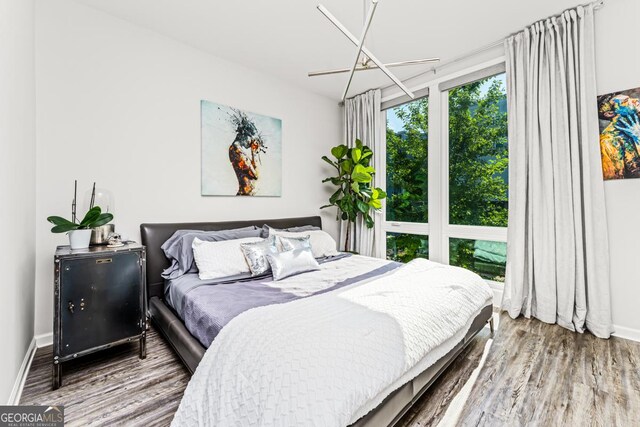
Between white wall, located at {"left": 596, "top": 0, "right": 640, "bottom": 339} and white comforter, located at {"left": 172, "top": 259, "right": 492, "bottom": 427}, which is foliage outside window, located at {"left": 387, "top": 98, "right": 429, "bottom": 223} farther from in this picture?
white comforter, located at {"left": 172, "top": 259, "right": 492, "bottom": 427}

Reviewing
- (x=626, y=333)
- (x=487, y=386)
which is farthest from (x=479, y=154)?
(x=487, y=386)

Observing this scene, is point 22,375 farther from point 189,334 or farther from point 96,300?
point 189,334

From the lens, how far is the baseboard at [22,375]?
1.56 metres

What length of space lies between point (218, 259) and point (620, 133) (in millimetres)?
3608

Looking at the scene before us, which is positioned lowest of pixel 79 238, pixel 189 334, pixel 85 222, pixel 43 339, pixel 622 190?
pixel 43 339

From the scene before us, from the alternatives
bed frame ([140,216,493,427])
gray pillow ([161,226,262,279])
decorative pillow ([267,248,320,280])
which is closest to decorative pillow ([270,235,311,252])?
decorative pillow ([267,248,320,280])

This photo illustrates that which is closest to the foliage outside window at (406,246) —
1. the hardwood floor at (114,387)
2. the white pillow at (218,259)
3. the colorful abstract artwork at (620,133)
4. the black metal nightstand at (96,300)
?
the colorful abstract artwork at (620,133)

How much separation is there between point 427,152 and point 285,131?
1.93m

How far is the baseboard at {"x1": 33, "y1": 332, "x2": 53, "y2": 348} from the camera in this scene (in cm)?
225

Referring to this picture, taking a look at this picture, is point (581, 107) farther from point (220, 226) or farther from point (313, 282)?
point (220, 226)

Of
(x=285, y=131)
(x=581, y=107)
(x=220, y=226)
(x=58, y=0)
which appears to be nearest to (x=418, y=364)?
(x=220, y=226)

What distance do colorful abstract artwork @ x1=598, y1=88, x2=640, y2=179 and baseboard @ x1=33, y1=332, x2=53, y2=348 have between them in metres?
4.90

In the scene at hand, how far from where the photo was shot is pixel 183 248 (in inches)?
102

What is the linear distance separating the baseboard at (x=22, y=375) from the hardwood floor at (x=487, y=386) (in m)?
0.04
